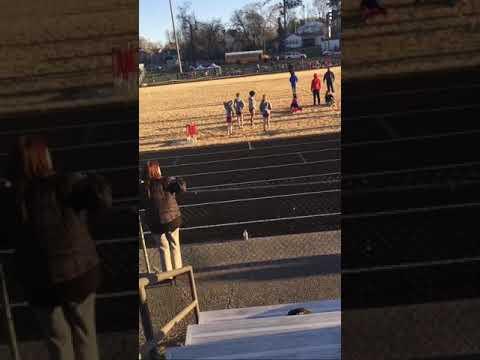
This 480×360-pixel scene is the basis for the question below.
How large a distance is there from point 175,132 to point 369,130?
2.53 m

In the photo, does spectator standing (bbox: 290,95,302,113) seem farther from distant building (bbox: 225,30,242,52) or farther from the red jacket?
distant building (bbox: 225,30,242,52)

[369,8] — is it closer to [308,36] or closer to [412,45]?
[308,36]

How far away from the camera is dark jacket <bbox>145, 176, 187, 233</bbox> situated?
4.44 feet

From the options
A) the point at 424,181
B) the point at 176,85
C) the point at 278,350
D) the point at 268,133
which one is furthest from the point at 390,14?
the point at 424,181

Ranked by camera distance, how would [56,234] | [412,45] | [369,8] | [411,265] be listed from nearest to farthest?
1. [56,234]
2. [369,8]
3. [412,45]
4. [411,265]

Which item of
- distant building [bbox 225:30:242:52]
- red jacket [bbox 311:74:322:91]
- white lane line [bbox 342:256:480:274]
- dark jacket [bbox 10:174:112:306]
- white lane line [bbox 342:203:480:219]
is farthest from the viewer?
white lane line [bbox 342:203:480:219]

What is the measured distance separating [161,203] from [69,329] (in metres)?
0.57

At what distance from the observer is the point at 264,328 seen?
1649 millimetres

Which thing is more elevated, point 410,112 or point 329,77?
point 329,77

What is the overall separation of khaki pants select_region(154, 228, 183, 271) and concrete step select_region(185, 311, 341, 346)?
0.37 metres

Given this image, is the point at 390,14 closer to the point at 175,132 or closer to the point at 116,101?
the point at 175,132

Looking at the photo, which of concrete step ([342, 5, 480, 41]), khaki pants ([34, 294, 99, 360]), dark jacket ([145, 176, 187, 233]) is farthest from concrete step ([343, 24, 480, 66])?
khaki pants ([34, 294, 99, 360])

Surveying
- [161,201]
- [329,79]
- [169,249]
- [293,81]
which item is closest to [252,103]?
[293,81]

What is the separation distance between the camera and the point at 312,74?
59.3 inches
